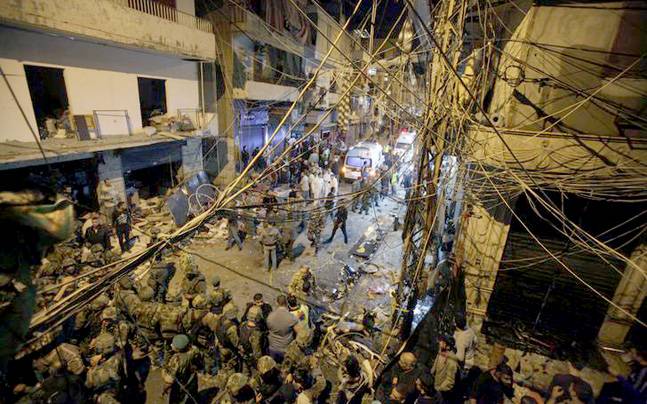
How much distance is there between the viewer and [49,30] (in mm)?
9820

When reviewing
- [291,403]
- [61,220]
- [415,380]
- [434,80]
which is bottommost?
[291,403]

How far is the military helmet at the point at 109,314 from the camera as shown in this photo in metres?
7.40

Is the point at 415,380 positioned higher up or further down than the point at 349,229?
higher up

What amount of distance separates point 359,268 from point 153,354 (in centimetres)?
664

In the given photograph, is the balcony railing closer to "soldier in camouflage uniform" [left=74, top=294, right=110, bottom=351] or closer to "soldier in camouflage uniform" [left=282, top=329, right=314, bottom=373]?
"soldier in camouflage uniform" [left=74, top=294, right=110, bottom=351]

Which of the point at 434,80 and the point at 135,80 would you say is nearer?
the point at 434,80

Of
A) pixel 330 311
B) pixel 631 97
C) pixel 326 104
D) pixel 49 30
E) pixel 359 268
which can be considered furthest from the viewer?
pixel 326 104

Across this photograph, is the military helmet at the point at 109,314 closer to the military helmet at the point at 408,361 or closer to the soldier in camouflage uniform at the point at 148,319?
the soldier in camouflage uniform at the point at 148,319

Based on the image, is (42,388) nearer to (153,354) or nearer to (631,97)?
(153,354)

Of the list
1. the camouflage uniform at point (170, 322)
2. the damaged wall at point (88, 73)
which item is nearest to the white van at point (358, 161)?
the damaged wall at point (88, 73)

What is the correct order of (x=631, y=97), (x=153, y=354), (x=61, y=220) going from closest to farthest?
1. (x=61, y=220)
2. (x=631, y=97)
3. (x=153, y=354)

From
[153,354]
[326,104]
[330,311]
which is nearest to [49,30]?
[153,354]

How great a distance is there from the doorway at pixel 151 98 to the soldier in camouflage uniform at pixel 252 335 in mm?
13216

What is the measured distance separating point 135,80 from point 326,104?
16165 millimetres
